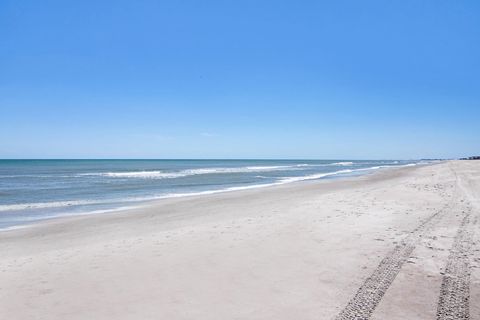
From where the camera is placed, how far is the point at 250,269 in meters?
6.38

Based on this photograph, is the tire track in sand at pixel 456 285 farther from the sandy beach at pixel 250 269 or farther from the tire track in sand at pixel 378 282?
the tire track in sand at pixel 378 282

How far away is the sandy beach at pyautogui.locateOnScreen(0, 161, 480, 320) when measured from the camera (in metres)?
4.82

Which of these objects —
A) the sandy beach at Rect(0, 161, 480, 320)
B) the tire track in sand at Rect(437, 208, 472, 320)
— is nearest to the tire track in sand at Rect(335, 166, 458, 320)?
the sandy beach at Rect(0, 161, 480, 320)

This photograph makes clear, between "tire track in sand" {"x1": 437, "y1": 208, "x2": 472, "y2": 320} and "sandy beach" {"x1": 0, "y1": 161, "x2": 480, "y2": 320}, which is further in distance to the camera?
"sandy beach" {"x1": 0, "y1": 161, "x2": 480, "y2": 320}

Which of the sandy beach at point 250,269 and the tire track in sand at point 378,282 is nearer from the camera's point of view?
the tire track in sand at point 378,282

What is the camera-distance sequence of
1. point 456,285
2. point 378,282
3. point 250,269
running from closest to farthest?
point 456,285
point 378,282
point 250,269

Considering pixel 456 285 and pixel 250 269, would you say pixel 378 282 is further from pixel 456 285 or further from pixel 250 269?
pixel 250 269

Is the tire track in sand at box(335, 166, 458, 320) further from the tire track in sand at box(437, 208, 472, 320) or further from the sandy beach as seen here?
the tire track in sand at box(437, 208, 472, 320)

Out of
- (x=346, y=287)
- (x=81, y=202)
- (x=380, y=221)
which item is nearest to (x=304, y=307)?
(x=346, y=287)

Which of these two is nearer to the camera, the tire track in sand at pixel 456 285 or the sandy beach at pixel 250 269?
the tire track in sand at pixel 456 285

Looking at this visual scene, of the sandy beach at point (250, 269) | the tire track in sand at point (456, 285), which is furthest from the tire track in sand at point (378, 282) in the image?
the tire track in sand at point (456, 285)

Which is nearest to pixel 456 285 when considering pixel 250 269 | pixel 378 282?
pixel 378 282

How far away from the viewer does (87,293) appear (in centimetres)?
538

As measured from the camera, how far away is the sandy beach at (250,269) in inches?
190
